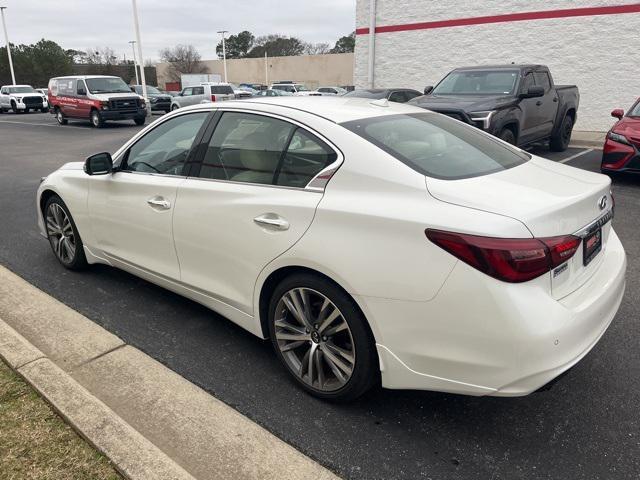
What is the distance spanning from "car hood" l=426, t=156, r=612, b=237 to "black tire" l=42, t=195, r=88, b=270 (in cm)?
331

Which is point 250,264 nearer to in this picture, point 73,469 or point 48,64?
point 73,469

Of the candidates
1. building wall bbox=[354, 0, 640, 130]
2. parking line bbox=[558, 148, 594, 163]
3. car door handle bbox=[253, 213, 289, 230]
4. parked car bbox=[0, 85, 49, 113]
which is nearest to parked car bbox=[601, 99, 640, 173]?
parking line bbox=[558, 148, 594, 163]

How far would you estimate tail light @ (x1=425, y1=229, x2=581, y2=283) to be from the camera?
205 cm

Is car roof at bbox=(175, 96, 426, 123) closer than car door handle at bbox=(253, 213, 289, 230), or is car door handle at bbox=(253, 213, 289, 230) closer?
car door handle at bbox=(253, 213, 289, 230)

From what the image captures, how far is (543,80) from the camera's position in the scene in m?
10.2

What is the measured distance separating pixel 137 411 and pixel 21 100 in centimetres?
3669

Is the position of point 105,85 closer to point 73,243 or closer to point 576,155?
point 576,155

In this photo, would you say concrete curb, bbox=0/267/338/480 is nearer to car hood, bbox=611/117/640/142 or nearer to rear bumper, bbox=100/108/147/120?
car hood, bbox=611/117/640/142

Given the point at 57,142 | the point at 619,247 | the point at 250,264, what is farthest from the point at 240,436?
the point at 57,142

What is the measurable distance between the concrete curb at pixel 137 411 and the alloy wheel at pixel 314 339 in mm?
415

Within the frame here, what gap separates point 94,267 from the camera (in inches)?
187

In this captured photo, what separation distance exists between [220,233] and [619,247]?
2.33 meters

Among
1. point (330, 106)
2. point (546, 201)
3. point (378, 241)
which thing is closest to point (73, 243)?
point (330, 106)

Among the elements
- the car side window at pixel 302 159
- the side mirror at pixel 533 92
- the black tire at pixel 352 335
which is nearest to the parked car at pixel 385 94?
the side mirror at pixel 533 92
